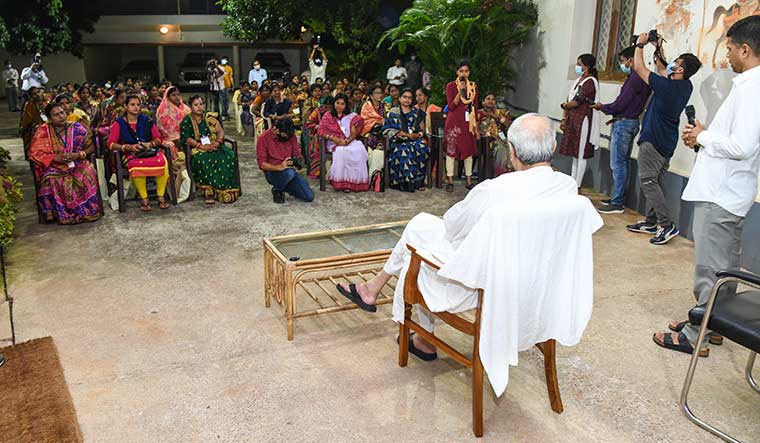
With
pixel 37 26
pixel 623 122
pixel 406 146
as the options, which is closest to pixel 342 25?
pixel 406 146

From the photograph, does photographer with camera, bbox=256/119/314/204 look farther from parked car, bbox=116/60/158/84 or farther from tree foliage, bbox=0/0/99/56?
parked car, bbox=116/60/158/84

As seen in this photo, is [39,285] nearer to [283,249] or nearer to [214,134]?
[283,249]

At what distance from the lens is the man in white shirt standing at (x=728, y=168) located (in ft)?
10.1

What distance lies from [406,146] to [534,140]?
4.55 metres

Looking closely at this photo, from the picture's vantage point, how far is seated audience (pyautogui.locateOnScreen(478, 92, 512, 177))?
7.26 metres

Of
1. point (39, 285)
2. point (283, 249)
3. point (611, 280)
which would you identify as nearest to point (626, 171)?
point (611, 280)

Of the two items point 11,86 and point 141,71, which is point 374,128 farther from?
point 141,71

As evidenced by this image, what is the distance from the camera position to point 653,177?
18.2 feet

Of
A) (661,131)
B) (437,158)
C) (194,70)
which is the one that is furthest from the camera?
(194,70)

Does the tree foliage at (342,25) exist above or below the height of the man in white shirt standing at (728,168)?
above

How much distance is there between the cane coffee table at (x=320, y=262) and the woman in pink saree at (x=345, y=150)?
2.64 metres

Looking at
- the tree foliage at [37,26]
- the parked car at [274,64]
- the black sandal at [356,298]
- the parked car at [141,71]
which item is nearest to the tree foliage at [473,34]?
the black sandal at [356,298]

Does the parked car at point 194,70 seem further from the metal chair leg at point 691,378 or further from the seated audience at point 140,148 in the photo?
the metal chair leg at point 691,378

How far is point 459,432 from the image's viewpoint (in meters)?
2.80
